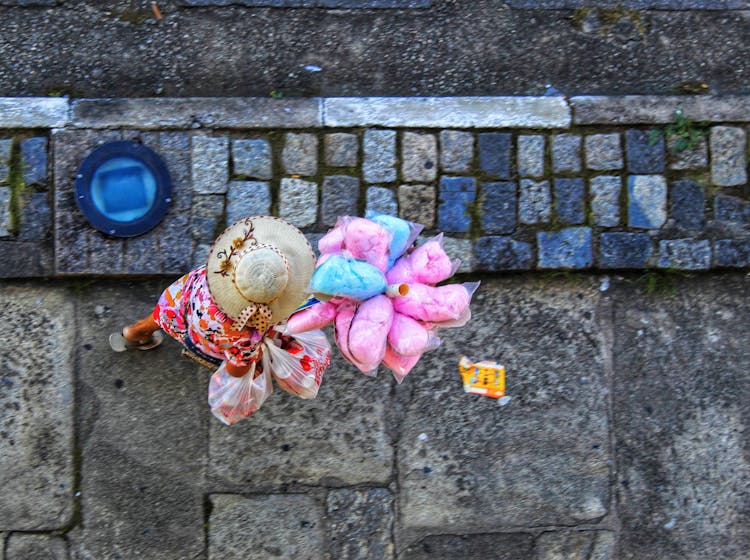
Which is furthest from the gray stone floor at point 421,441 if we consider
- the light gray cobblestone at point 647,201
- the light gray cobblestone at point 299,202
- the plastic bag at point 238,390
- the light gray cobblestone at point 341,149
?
the light gray cobblestone at point 341,149

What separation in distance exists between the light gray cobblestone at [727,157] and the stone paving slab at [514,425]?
868 mm

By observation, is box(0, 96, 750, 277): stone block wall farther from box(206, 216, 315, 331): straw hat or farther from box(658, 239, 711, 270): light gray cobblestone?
box(206, 216, 315, 331): straw hat

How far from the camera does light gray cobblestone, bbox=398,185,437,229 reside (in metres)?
4.13

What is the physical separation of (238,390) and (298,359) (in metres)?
0.29

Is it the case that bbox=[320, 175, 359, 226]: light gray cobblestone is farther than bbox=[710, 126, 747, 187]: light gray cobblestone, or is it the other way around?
bbox=[710, 126, 747, 187]: light gray cobblestone

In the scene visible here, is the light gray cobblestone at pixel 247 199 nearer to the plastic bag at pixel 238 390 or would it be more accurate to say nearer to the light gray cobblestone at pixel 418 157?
the light gray cobblestone at pixel 418 157

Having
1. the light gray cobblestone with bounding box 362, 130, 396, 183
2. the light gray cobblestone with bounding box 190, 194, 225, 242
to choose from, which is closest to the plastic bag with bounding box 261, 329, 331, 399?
the light gray cobblestone with bounding box 190, 194, 225, 242

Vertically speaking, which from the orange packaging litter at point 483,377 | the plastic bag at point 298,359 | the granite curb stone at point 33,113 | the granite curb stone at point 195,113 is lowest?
the orange packaging litter at point 483,377

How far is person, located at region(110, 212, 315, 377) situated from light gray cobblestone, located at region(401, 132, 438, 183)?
1.08 meters

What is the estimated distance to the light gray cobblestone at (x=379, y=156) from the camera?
412 cm

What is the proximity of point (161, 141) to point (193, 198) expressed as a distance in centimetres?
31

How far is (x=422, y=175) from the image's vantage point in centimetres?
414

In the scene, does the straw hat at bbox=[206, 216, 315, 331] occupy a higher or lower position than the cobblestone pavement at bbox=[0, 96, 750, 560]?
higher

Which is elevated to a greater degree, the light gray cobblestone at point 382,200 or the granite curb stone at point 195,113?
the granite curb stone at point 195,113
